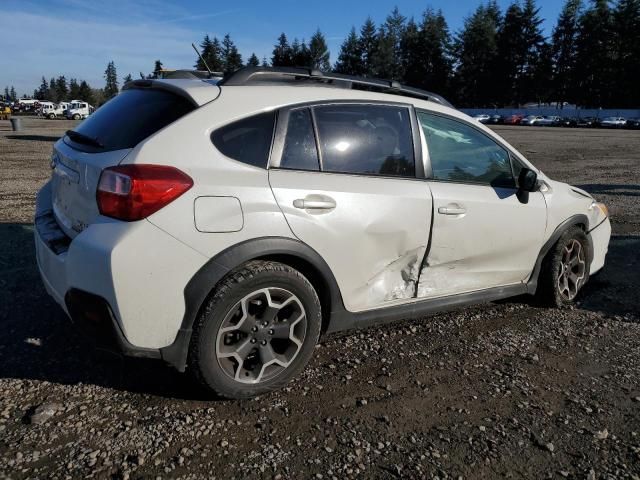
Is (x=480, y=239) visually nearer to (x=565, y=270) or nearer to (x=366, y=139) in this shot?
(x=366, y=139)

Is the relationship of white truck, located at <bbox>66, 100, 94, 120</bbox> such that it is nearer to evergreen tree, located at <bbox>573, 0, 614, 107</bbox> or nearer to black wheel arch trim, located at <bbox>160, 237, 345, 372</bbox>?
black wheel arch trim, located at <bbox>160, 237, 345, 372</bbox>

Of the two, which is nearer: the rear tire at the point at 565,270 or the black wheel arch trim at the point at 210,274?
the black wheel arch trim at the point at 210,274

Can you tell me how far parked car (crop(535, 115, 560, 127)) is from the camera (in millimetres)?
60969

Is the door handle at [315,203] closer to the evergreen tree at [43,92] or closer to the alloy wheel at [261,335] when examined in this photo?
the alloy wheel at [261,335]

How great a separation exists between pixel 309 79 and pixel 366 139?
1.76 feet

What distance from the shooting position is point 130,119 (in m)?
3.01

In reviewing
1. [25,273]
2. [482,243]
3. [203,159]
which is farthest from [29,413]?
[482,243]

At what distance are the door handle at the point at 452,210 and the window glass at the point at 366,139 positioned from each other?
1.01 ft

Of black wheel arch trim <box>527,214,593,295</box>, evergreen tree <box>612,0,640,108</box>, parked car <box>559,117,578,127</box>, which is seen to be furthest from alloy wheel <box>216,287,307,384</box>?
evergreen tree <box>612,0,640,108</box>

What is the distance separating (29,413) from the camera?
276 centimetres

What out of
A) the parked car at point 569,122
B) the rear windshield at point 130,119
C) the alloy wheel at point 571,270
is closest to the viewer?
the rear windshield at point 130,119

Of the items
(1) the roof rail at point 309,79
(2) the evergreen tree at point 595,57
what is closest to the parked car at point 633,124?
(2) the evergreen tree at point 595,57

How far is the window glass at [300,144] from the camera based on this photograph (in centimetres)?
301

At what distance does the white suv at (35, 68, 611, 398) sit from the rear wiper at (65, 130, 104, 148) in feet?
0.06
